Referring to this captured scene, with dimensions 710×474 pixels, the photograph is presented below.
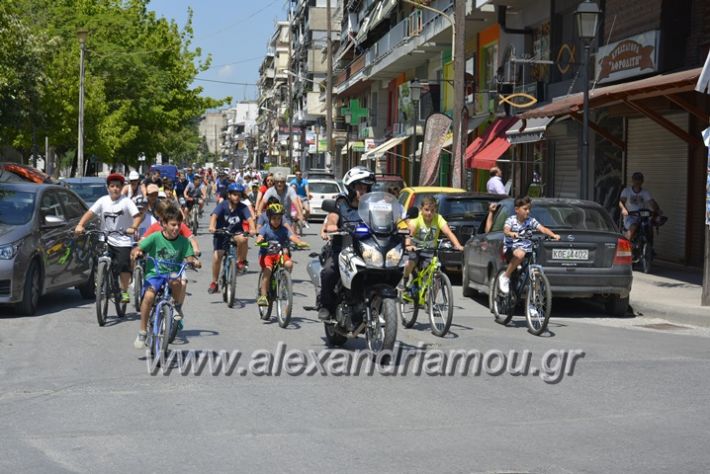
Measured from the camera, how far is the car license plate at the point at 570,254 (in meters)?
14.0

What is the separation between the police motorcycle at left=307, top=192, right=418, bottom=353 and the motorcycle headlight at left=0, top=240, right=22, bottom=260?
4.40 metres

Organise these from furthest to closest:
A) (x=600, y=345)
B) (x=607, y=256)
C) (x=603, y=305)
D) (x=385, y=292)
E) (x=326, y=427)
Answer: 1. (x=603, y=305)
2. (x=607, y=256)
3. (x=600, y=345)
4. (x=385, y=292)
5. (x=326, y=427)

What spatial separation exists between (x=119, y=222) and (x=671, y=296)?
782cm

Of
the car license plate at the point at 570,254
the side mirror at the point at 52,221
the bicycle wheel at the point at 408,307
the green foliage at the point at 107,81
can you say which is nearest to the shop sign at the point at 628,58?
the car license plate at the point at 570,254

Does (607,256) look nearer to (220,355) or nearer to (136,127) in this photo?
(220,355)

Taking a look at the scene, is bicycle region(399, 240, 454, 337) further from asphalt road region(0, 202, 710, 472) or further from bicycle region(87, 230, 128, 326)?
bicycle region(87, 230, 128, 326)

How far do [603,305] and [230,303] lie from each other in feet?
17.0

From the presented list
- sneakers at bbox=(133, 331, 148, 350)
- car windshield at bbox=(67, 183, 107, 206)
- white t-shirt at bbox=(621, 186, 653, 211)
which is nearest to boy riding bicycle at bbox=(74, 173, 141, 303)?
sneakers at bbox=(133, 331, 148, 350)

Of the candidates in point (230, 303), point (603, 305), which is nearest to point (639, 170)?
point (603, 305)

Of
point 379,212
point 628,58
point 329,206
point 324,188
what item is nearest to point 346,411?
point 379,212

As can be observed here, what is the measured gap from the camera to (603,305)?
15.6m

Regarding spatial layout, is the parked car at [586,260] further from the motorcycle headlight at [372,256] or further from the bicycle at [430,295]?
the motorcycle headlight at [372,256]

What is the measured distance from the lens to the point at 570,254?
14023 mm

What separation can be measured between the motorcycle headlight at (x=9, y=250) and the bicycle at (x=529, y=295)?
575cm
